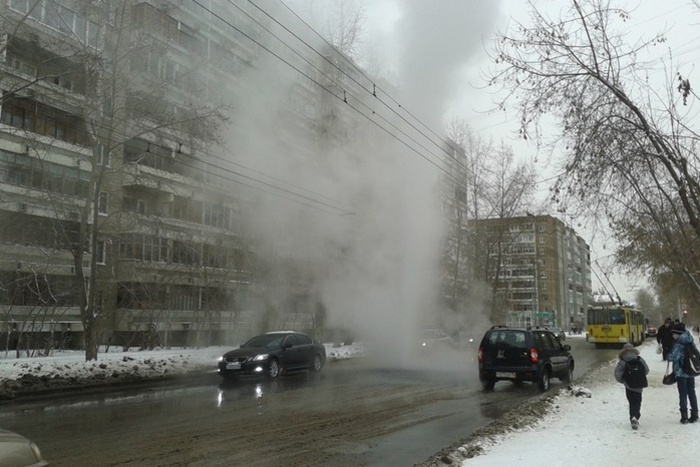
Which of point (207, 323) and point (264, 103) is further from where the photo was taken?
point (207, 323)

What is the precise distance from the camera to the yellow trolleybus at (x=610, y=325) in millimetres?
31984

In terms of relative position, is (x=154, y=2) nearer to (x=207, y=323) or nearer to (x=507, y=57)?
(x=507, y=57)

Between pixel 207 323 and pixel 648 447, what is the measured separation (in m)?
20.8

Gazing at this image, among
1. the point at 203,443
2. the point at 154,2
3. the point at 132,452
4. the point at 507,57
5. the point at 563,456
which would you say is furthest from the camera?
the point at 154,2

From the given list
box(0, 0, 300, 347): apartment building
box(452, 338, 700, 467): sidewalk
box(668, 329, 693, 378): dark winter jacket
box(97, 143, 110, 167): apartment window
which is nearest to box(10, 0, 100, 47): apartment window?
box(0, 0, 300, 347): apartment building

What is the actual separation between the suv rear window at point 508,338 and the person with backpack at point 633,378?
4.80 meters

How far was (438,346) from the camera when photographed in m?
20.1

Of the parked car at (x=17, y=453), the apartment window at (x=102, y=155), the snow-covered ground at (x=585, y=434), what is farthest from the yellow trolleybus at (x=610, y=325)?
the parked car at (x=17, y=453)

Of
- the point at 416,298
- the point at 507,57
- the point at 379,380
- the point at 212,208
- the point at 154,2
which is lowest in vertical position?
the point at 379,380

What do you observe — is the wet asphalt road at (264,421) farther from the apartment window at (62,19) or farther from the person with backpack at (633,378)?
the apartment window at (62,19)

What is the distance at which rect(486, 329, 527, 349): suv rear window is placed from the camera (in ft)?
41.4

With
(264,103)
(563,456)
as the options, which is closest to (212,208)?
(264,103)

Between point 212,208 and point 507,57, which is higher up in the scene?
point 507,57

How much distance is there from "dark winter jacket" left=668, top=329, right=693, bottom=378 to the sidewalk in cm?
67
